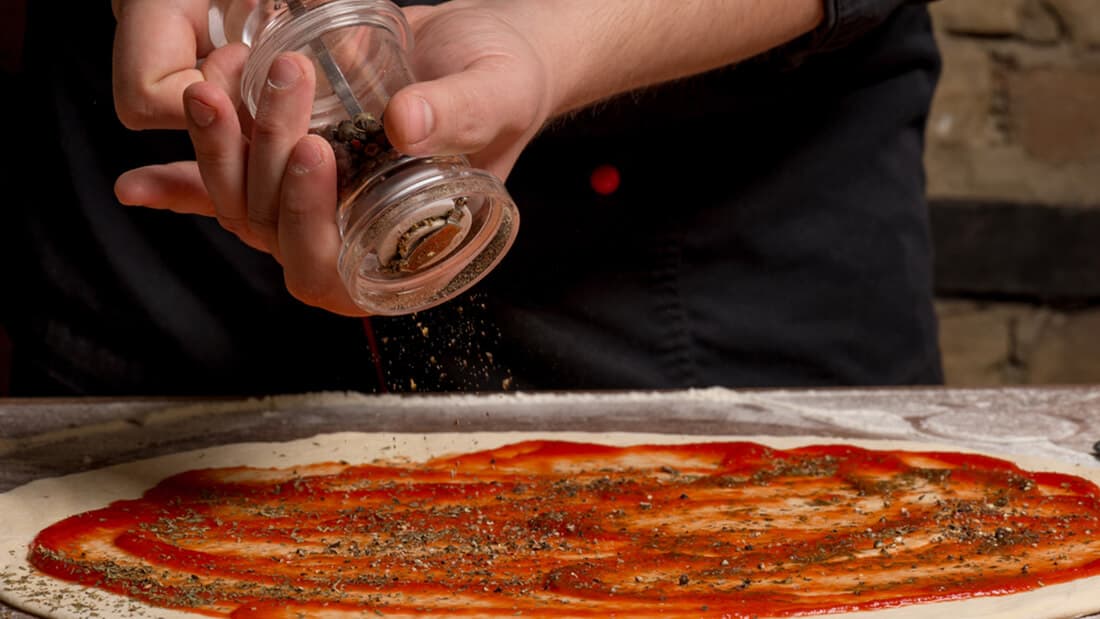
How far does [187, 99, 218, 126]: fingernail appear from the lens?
29.7 inches

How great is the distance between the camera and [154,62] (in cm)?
83

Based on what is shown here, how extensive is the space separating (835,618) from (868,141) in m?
0.75

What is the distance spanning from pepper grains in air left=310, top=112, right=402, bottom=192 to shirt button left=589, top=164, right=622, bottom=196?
0.51m

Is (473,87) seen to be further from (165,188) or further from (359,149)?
(165,188)

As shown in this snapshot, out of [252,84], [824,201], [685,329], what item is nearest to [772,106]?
[824,201]

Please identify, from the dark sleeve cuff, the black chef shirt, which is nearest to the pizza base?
the black chef shirt

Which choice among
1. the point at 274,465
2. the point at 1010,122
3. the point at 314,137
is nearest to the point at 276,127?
the point at 314,137

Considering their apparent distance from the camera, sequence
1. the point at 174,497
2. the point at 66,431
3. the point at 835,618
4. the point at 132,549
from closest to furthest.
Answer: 1. the point at 835,618
2. the point at 132,549
3. the point at 174,497
4. the point at 66,431

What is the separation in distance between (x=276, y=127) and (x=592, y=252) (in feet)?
1.90

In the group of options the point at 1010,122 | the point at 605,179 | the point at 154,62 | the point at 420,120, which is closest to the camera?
the point at 420,120

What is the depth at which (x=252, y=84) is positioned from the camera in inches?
30.7

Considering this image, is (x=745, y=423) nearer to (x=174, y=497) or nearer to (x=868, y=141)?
(x=868, y=141)

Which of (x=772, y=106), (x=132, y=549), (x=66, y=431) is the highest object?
(x=772, y=106)

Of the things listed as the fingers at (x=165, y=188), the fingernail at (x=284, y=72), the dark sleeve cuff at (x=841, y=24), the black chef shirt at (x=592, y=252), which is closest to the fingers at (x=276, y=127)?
the fingernail at (x=284, y=72)
